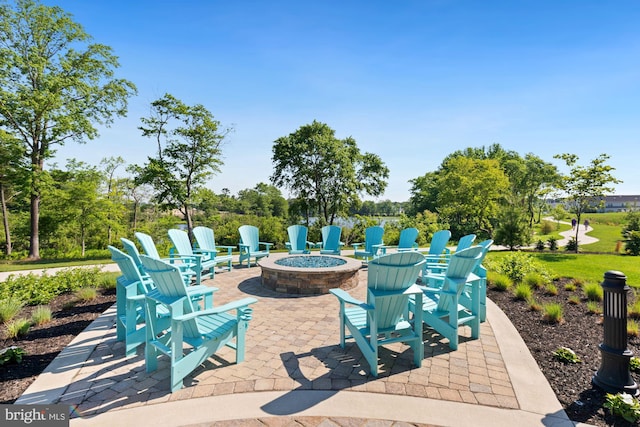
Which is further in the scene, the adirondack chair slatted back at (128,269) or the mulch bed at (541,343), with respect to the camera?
the adirondack chair slatted back at (128,269)

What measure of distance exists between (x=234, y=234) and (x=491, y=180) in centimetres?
1439

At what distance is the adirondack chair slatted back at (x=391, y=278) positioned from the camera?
2.72 m

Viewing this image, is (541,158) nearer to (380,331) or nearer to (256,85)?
(256,85)

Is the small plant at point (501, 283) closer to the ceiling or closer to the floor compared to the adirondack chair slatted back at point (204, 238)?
closer to the floor

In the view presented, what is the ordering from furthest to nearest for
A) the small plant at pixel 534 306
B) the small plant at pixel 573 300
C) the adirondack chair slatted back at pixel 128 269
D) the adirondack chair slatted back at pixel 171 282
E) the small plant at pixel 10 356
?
the small plant at pixel 573 300
the small plant at pixel 534 306
the adirondack chair slatted back at pixel 128 269
the small plant at pixel 10 356
the adirondack chair slatted back at pixel 171 282

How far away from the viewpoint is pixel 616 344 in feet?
8.14

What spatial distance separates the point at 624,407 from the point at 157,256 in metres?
5.84

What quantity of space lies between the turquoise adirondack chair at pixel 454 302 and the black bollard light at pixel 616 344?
1.13 metres

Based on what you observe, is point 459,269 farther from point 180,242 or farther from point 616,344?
point 180,242

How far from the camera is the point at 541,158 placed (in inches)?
979

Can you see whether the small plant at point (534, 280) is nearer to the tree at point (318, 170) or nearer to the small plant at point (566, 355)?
the small plant at point (566, 355)

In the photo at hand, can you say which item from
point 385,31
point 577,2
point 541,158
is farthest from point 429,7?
point 541,158

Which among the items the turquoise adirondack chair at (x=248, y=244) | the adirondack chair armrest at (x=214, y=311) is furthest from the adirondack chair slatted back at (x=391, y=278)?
the turquoise adirondack chair at (x=248, y=244)

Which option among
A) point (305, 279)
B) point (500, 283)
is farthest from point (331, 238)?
Answer: point (500, 283)
